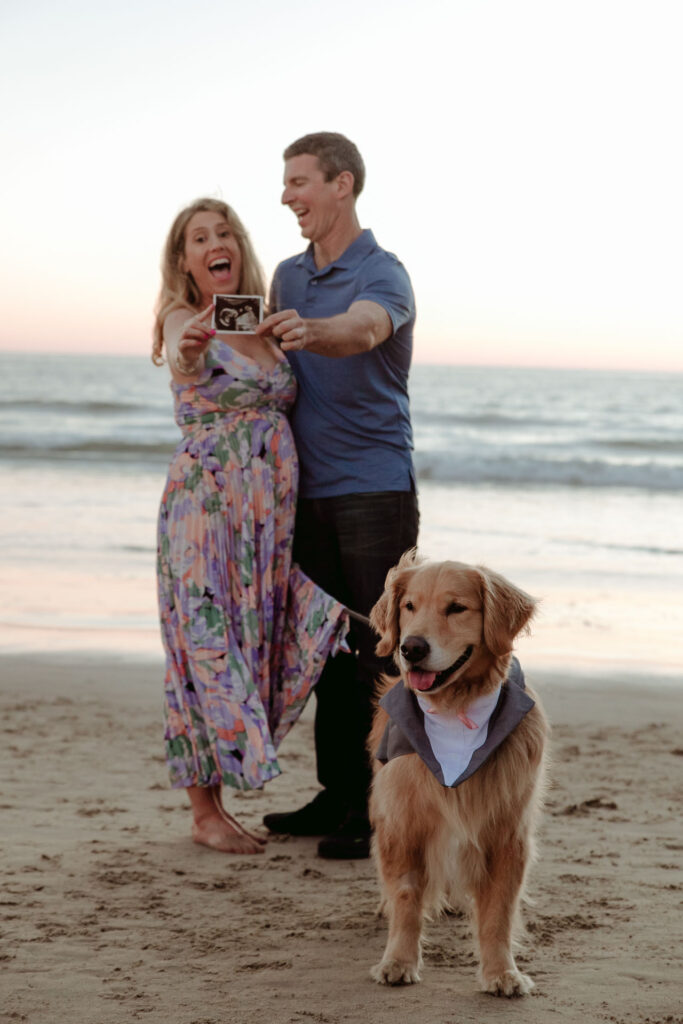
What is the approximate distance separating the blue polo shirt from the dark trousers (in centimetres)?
7

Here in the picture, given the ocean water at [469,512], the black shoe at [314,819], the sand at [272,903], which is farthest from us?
the ocean water at [469,512]

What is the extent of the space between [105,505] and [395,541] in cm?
980

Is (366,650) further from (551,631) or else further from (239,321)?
(551,631)

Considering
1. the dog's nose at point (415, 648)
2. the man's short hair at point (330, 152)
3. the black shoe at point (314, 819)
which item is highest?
the man's short hair at point (330, 152)

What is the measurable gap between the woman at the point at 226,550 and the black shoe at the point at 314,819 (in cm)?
21

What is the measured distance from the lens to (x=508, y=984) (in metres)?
2.86

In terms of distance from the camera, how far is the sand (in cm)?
279

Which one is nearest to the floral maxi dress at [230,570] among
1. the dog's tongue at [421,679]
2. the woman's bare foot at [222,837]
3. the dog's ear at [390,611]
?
the woman's bare foot at [222,837]

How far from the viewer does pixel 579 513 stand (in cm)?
1421

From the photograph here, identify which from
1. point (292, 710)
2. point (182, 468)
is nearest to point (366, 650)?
point (292, 710)

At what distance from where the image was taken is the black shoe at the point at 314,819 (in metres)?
4.28

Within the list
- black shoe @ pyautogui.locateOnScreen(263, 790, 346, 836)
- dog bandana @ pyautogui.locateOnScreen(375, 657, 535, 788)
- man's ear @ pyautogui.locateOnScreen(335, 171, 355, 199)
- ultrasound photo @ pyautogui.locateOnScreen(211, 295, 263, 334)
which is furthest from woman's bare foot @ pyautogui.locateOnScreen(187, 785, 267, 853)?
man's ear @ pyautogui.locateOnScreen(335, 171, 355, 199)

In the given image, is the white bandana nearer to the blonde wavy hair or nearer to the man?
the man

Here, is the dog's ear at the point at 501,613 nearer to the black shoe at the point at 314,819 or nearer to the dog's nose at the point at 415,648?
the dog's nose at the point at 415,648
